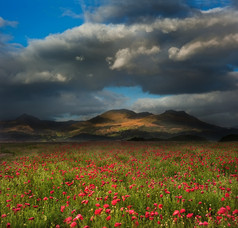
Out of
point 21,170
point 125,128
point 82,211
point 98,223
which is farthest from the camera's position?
point 125,128

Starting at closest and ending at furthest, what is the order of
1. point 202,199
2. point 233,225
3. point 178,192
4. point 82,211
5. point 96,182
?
point 233,225, point 82,211, point 202,199, point 178,192, point 96,182

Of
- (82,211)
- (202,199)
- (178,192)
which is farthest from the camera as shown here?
(178,192)

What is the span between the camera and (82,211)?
4176mm

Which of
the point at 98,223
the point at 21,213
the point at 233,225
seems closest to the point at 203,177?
the point at 233,225

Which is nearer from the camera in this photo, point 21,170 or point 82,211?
point 82,211

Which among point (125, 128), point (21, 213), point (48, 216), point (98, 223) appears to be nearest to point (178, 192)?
point (98, 223)

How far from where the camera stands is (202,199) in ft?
14.7

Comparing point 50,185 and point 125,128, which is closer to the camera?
point 50,185

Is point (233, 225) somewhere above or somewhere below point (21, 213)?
above

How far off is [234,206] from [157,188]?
1640mm

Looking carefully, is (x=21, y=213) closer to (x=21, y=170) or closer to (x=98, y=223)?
(x=98, y=223)

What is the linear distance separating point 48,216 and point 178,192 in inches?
117

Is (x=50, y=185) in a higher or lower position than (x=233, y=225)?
lower

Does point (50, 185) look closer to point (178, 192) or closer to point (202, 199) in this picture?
point (178, 192)
